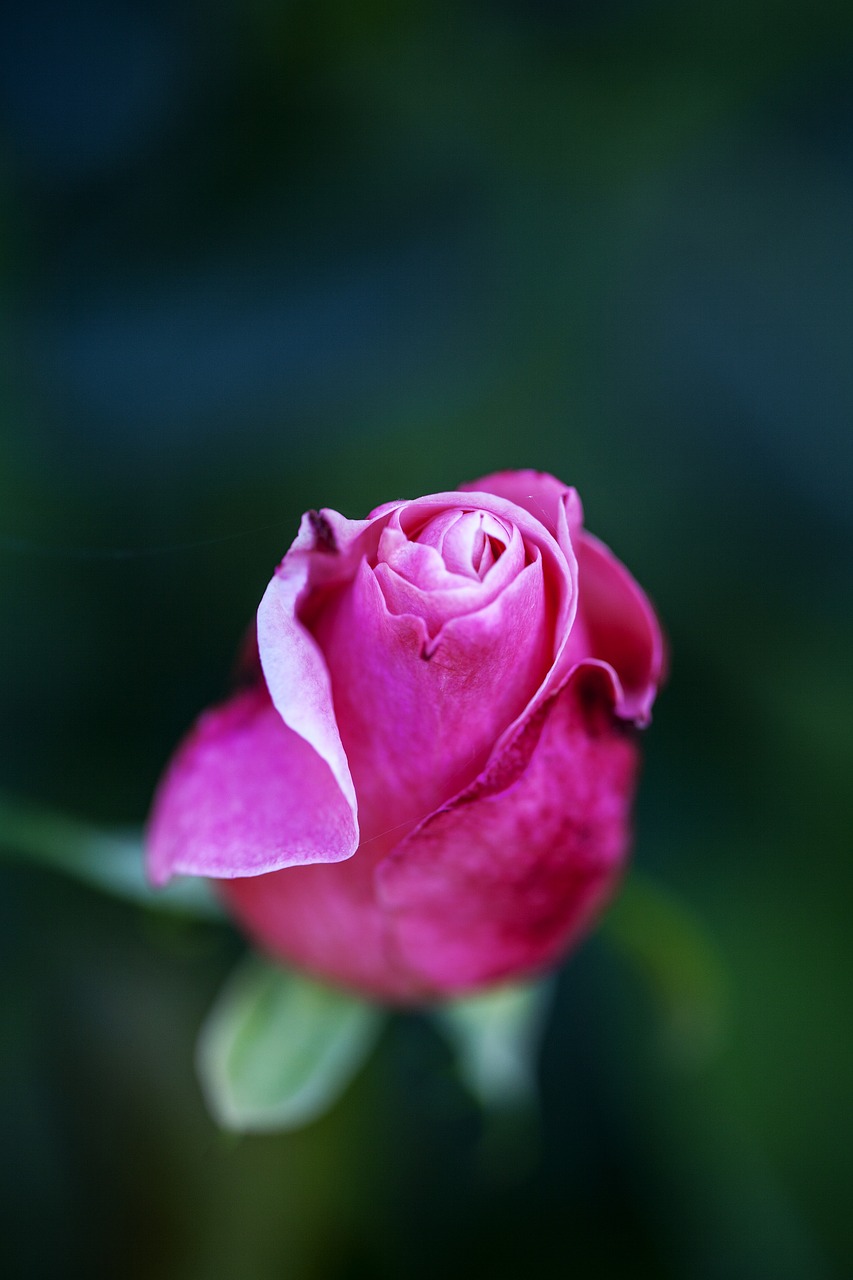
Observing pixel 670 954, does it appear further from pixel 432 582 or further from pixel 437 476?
pixel 432 582

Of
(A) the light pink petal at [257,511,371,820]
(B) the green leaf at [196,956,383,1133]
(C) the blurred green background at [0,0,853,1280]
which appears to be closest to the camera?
(A) the light pink petal at [257,511,371,820]

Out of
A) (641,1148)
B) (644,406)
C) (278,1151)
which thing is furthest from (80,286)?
(641,1148)

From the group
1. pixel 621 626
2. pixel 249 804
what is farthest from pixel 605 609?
pixel 249 804

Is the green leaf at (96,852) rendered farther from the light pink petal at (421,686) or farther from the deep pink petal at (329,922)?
the light pink petal at (421,686)

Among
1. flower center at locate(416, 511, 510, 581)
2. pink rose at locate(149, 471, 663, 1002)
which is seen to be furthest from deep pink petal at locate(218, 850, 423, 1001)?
flower center at locate(416, 511, 510, 581)

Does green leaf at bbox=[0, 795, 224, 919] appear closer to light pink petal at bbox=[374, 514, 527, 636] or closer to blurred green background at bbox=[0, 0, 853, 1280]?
blurred green background at bbox=[0, 0, 853, 1280]

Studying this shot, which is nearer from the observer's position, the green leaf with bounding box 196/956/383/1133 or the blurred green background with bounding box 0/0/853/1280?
the green leaf with bounding box 196/956/383/1133
